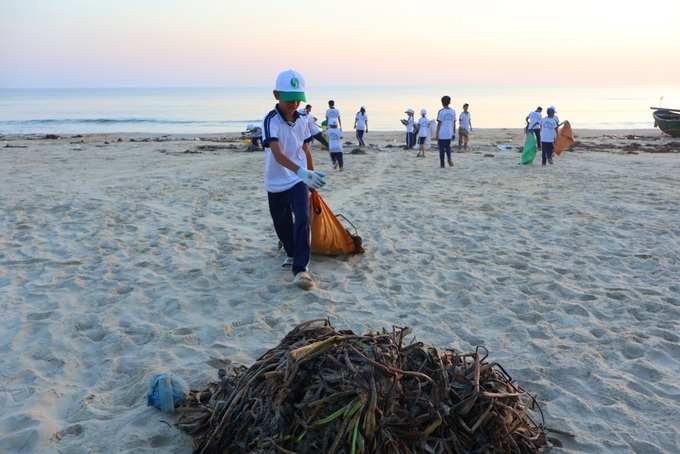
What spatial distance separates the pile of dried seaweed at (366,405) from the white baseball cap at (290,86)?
2316mm

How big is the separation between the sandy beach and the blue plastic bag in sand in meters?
0.05

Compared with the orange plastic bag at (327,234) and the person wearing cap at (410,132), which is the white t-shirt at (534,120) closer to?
the person wearing cap at (410,132)

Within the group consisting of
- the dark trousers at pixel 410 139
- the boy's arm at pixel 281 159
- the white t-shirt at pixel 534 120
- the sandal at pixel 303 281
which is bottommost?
the sandal at pixel 303 281

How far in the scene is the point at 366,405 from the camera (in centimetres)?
196

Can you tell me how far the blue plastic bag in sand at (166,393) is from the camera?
2.69 m

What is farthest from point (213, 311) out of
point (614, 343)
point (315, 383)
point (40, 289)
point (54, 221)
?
point (54, 221)

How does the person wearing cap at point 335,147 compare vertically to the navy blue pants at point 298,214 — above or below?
above

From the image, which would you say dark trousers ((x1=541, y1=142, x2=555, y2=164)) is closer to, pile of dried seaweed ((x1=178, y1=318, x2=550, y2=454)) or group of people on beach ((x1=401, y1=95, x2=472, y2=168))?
group of people on beach ((x1=401, y1=95, x2=472, y2=168))

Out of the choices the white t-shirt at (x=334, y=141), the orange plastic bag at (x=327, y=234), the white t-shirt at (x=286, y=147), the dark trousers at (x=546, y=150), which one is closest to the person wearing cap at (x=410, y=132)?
the dark trousers at (x=546, y=150)

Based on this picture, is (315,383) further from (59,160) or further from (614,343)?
(59,160)

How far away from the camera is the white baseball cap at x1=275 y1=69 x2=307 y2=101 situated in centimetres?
413

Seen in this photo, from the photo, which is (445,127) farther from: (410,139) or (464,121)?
(410,139)

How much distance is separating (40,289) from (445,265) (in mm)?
3500

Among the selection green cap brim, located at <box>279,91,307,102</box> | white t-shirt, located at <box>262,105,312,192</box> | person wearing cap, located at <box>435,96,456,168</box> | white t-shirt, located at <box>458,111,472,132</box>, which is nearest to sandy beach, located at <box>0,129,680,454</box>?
white t-shirt, located at <box>262,105,312,192</box>
